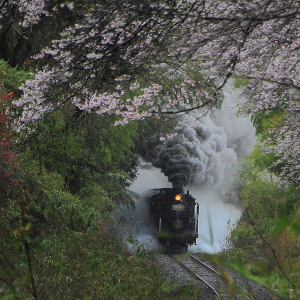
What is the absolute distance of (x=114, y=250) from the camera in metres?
7.75

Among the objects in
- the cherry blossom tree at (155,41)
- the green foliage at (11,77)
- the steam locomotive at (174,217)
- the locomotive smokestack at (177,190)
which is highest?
the cherry blossom tree at (155,41)

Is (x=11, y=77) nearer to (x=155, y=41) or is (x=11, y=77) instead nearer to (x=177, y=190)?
(x=155, y=41)

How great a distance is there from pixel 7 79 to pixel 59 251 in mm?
3409

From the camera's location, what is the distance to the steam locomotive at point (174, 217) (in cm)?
1741

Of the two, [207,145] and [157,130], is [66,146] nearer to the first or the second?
[157,130]

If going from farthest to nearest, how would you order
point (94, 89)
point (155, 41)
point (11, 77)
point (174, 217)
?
point (174, 217)
point (11, 77)
point (94, 89)
point (155, 41)

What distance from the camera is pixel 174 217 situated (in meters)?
17.5

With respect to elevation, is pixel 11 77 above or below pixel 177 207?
above

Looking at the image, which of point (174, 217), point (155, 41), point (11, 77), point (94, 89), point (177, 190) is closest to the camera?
point (155, 41)

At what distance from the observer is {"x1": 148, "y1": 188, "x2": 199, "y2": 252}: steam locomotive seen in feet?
57.1

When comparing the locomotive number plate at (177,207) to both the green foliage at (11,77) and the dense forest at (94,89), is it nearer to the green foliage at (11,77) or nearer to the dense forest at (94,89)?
the dense forest at (94,89)

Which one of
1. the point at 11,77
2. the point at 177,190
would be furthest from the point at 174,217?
the point at 11,77

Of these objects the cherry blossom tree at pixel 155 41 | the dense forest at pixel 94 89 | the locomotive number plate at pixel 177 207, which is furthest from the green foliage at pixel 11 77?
the locomotive number plate at pixel 177 207

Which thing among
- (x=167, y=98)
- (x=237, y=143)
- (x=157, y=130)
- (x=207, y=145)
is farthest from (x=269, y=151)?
(x=237, y=143)
